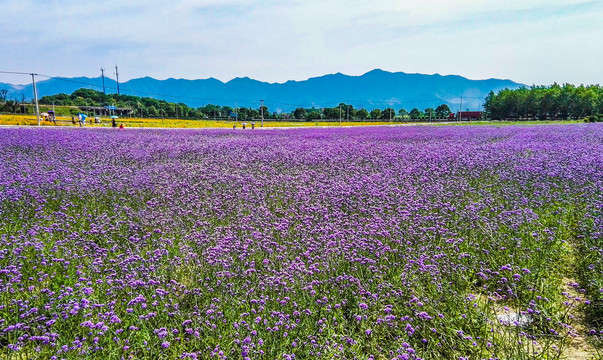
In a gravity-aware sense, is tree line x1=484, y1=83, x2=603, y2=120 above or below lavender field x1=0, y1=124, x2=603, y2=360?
above

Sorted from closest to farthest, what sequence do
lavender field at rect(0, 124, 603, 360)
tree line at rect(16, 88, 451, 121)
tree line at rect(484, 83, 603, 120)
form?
1. lavender field at rect(0, 124, 603, 360)
2. tree line at rect(484, 83, 603, 120)
3. tree line at rect(16, 88, 451, 121)

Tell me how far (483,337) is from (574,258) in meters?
2.51

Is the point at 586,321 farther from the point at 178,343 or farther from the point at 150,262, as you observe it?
the point at 150,262

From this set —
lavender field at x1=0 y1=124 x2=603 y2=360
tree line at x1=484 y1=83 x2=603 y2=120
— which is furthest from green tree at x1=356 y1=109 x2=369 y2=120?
lavender field at x1=0 y1=124 x2=603 y2=360

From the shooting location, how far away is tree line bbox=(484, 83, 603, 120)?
74.2m

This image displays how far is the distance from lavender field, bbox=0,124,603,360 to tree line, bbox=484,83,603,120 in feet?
272

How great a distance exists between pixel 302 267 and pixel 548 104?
92637 millimetres

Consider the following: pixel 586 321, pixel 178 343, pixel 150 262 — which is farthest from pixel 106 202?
pixel 586 321

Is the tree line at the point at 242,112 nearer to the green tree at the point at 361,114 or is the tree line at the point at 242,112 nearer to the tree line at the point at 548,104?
the green tree at the point at 361,114

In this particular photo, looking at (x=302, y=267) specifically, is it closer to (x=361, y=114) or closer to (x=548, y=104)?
(x=548, y=104)

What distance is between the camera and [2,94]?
301 ft

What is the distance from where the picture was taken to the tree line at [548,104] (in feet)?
243

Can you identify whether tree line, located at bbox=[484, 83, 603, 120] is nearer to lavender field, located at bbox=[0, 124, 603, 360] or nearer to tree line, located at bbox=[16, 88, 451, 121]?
tree line, located at bbox=[16, 88, 451, 121]

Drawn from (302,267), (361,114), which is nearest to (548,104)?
(361,114)
